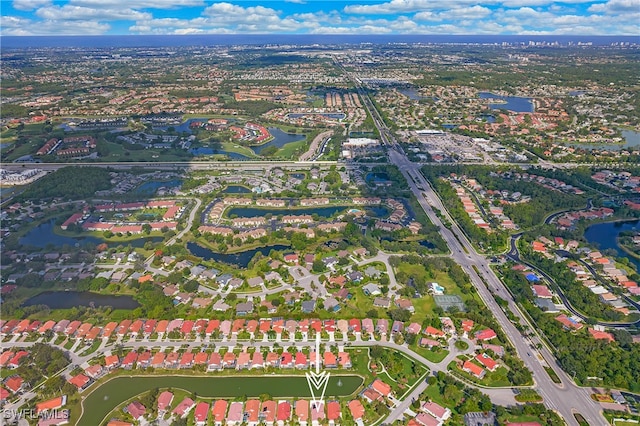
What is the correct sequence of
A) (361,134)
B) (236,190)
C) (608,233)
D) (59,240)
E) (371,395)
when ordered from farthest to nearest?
(361,134)
(236,190)
(608,233)
(59,240)
(371,395)

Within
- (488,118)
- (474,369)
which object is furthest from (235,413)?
(488,118)

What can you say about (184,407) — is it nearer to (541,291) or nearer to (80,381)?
(80,381)

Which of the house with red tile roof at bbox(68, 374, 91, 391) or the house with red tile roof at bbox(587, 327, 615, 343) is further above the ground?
the house with red tile roof at bbox(587, 327, 615, 343)

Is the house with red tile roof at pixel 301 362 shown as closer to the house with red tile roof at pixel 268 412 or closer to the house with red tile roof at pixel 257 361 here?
the house with red tile roof at pixel 257 361

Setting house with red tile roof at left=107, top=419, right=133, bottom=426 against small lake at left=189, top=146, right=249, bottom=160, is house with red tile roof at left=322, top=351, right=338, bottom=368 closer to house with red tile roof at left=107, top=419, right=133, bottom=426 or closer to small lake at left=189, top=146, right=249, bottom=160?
house with red tile roof at left=107, top=419, right=133, bottom=426

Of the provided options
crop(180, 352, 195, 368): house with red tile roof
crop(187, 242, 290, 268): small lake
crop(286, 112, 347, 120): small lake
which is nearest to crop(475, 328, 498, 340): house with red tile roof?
crop(187, 242, 290, 268): small lake

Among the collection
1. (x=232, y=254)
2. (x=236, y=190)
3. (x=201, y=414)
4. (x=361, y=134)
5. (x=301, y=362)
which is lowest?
(x=201, y=414)
